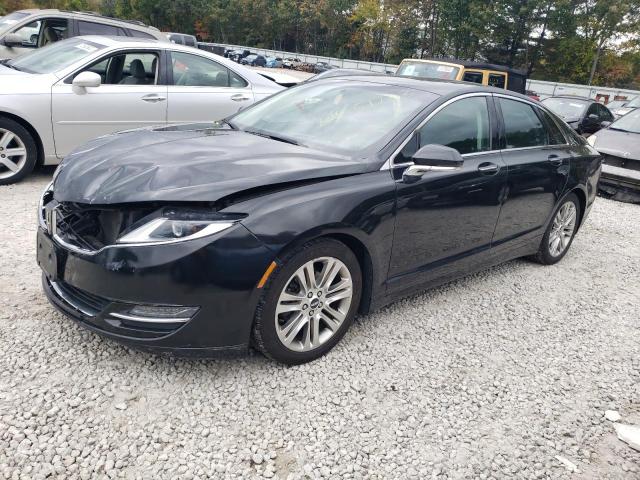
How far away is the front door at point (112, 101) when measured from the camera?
5.55 meters

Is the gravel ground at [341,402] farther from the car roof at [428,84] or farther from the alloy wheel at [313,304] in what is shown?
the car roof at [428,84]

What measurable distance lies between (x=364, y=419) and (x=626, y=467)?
50.0 inches

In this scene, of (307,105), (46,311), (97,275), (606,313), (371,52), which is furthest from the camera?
(371,52)

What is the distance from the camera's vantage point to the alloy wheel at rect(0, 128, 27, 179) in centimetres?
530

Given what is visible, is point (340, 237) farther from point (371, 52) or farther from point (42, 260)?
point (371, 52)

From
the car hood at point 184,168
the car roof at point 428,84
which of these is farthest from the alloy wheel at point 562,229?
the car hood at point 184,168

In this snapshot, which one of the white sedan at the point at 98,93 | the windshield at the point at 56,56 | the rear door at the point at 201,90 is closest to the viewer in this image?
the white sedan at the point at 98,93

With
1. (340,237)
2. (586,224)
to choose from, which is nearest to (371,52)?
(586,224)

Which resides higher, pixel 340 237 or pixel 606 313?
pixel 340 237

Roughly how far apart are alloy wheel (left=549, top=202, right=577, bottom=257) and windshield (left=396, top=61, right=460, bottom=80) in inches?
309

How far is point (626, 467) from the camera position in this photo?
252cm

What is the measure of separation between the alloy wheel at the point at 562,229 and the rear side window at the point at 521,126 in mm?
767

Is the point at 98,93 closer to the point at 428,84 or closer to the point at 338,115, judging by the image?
the point at 338,115

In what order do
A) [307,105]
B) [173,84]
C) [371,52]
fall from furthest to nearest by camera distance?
1. [371,52]
2. [173,84]
3. [307,105]
